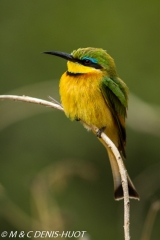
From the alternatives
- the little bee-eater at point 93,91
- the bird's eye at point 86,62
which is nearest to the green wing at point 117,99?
the little bee-eater at point 93,91

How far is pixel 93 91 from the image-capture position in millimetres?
3465

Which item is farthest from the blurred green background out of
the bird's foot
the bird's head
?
the bird's head

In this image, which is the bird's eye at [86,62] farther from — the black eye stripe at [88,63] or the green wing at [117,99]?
the green wing at [117,99]

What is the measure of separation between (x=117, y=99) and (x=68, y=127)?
2.48 m

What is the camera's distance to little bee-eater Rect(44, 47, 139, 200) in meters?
3.44

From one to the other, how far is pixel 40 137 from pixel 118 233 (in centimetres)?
104

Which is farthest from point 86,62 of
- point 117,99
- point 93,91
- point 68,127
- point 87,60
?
point 68,127

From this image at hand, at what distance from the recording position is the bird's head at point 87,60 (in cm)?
343

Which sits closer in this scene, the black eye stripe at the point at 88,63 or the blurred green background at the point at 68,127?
the black eye stripe at the point at 88,63

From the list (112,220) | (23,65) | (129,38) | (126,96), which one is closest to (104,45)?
(129,38)

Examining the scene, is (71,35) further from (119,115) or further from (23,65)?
(119,115)

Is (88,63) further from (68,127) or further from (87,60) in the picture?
(68,127)

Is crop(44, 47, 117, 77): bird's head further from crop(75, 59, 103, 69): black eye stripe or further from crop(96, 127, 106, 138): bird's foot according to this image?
crop(96, 127, 106, 138): bird's foot

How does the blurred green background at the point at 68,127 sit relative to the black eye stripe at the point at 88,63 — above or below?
below
